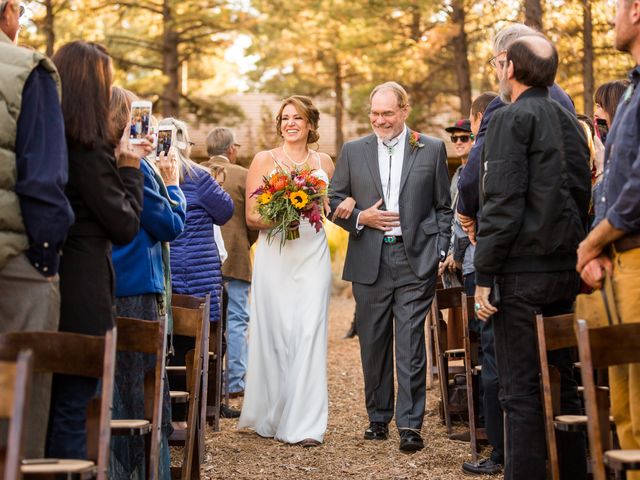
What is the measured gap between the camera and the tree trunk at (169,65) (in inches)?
925

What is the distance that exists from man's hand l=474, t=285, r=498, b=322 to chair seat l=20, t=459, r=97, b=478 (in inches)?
93.8

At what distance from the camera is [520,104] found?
579 centimetres

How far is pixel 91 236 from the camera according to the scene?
5043 mm

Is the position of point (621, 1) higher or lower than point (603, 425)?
higher

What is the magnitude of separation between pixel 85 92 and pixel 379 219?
3743mm

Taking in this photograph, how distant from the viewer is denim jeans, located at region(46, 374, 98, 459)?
15.5 feet

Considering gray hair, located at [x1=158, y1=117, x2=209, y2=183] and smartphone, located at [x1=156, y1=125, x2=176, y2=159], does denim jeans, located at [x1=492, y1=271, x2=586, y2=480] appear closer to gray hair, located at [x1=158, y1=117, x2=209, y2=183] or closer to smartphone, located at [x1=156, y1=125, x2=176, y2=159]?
smartphone, located at [x1=156, y1=125, x2=176, y2=159]

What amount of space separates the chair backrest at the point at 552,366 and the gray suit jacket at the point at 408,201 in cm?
294

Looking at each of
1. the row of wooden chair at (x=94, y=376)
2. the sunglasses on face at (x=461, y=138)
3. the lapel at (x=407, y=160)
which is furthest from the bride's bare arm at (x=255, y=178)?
the row of wooden chair at (x=94, y=376)

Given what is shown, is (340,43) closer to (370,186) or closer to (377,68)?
(377,68)

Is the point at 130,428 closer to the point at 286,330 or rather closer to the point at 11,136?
the point at 11,136

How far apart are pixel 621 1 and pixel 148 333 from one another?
107 inches

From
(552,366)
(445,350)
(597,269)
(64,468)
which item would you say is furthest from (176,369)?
(597,269)

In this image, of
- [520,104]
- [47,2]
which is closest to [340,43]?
[47,2]
